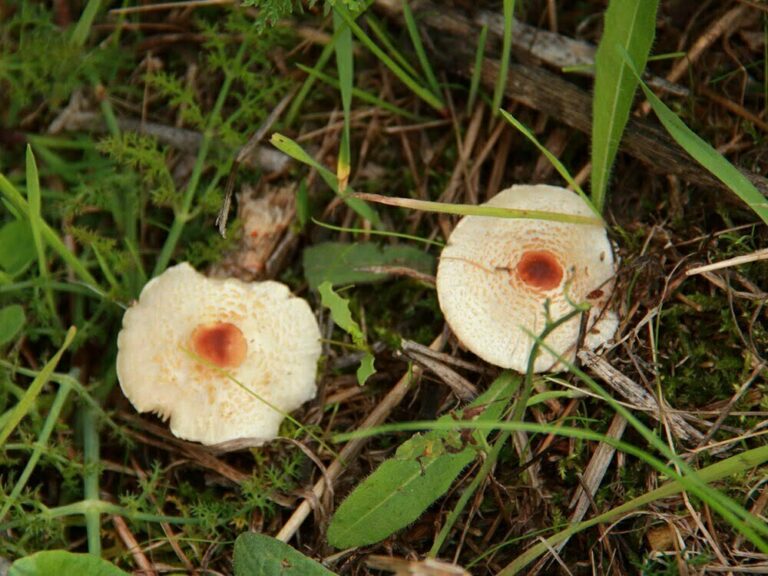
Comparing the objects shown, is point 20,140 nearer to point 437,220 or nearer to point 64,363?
point 64,363

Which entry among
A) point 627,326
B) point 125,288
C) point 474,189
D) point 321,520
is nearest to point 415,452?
point 321,520

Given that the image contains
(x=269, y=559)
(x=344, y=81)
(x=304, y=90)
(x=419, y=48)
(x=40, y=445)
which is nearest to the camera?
(x=269, y=559)

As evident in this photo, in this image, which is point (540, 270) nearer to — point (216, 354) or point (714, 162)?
point (714, 162)

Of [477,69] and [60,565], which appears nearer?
[60,565]

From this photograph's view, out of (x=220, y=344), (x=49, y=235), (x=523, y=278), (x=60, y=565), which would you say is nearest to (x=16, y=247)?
(x=49, y=235)

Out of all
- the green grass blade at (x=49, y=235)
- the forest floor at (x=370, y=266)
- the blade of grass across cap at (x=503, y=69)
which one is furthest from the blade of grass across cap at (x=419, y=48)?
the green grass blade at (x=49, y=235)

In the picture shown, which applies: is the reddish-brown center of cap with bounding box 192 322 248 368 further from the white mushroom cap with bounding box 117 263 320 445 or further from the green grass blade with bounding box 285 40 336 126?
the green grass blade with bounding box 285 40 336 126

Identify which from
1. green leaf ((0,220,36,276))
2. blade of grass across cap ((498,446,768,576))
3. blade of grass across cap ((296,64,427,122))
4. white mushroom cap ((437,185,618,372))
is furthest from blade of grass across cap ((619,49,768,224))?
green leaf ((0,220,36,276))
